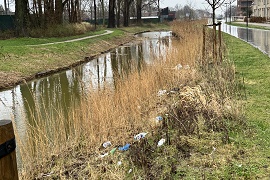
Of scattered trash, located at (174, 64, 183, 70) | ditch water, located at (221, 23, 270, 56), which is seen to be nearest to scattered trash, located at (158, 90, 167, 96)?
scattered trash, located at (174, 64, 183, 70)

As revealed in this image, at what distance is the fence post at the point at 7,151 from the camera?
207 cm

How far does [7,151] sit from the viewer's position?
2115mm

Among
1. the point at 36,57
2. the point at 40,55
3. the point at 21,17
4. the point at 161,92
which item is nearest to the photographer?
the point at 161,92

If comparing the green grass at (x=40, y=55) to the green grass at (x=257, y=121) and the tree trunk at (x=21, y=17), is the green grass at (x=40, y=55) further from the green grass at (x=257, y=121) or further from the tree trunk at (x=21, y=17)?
the green grass at (x=257, y=121)

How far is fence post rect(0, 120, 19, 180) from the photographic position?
2.07 m

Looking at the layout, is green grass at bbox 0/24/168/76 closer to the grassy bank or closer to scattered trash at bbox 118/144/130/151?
the grassy bank

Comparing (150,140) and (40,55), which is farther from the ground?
(40,55)

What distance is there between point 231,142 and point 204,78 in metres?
2.96

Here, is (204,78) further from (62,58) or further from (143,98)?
(62,58)

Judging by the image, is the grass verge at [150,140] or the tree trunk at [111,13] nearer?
the grass verge at [150,140]

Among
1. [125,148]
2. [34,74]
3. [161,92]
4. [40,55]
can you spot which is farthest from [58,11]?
[125,148]

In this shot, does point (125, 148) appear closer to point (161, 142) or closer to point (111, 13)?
point (161, 142)

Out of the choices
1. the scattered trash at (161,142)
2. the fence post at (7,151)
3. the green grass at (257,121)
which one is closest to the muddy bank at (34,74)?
the scattered trash at (161,142)

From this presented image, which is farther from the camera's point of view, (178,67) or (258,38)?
(258,38)
